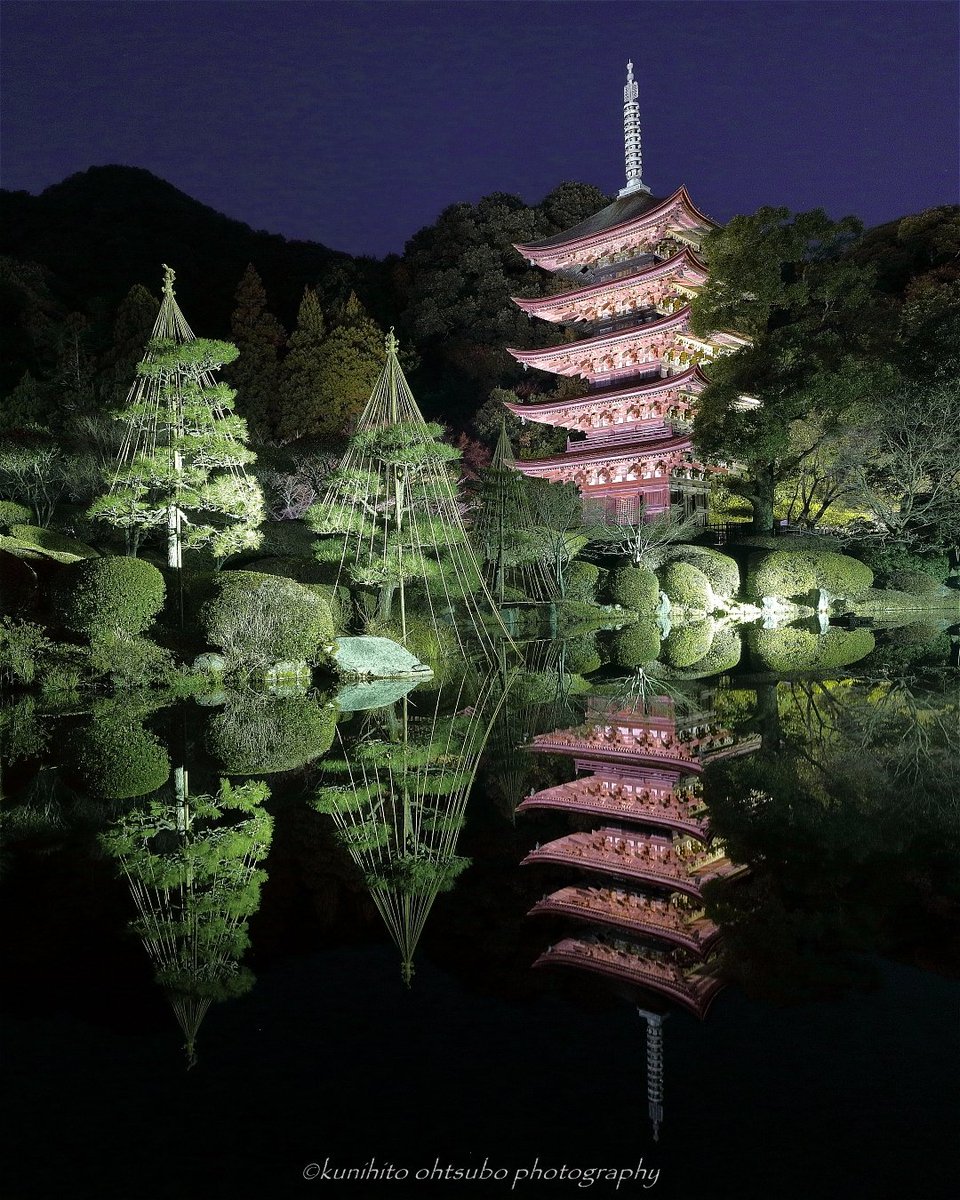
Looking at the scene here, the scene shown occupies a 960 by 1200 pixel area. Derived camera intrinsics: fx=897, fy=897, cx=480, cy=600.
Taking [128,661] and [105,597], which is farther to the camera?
[128,661]

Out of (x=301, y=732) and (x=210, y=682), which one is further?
(x=210, y=682)

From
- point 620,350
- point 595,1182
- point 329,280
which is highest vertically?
point 329,280

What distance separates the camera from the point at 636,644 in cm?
1800

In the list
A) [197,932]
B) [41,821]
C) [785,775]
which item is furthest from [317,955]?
[785,775]

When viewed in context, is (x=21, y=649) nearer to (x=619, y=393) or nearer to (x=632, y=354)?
(x=619, y=393)

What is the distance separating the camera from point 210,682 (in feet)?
40.5

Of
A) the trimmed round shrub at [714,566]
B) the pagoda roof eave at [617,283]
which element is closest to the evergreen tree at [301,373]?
the pagoda roof eave at [617,283]

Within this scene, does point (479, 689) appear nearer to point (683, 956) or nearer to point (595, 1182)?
point (683, 956)

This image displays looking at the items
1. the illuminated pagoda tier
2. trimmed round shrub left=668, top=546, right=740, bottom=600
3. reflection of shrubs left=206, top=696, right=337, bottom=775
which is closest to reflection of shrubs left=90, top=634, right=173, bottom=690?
reflection of shrubs left=206, top=696, right=337, bottom=775

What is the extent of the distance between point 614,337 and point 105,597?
1863 cm

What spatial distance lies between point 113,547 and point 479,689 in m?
10.6

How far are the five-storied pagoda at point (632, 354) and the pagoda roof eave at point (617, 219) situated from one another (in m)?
0.04

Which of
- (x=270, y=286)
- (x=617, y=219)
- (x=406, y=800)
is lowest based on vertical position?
(x=406, y=800)

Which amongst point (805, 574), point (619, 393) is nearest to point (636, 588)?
point (805, 574)
